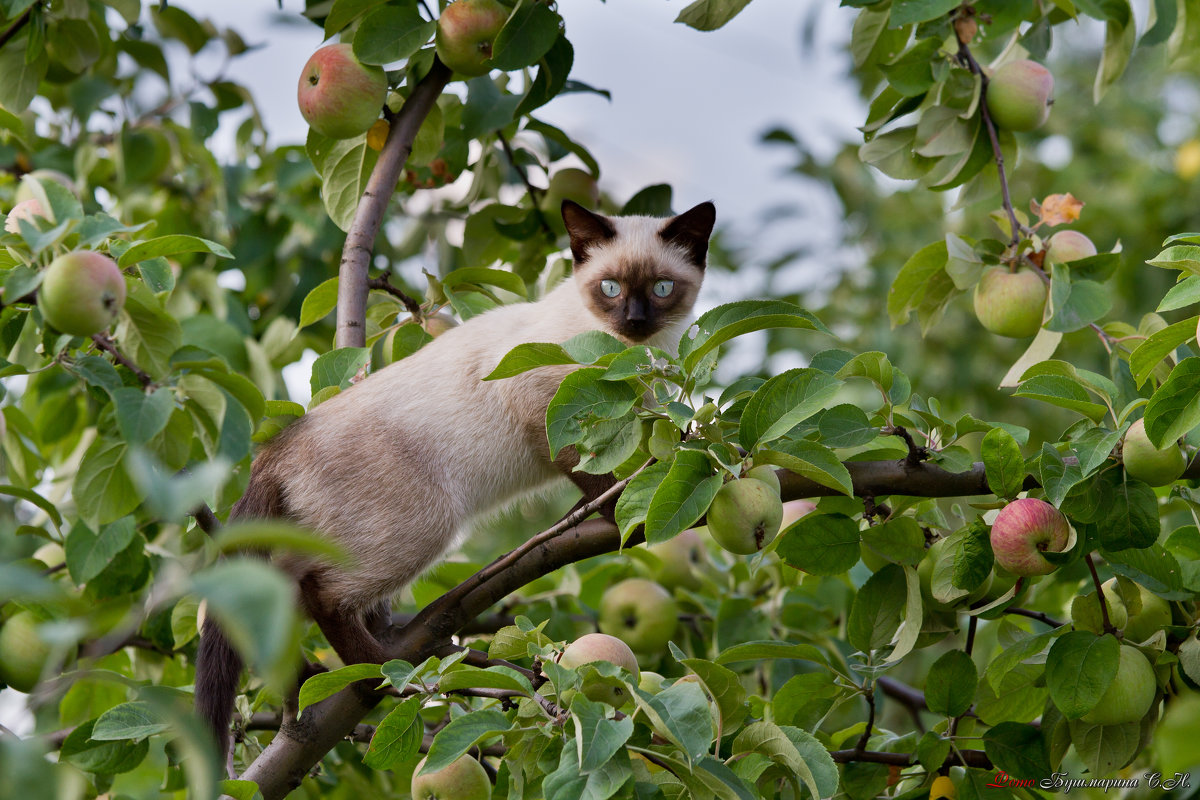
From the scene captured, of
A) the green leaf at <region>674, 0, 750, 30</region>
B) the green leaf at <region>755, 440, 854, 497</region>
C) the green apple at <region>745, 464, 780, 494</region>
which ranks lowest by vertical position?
the green apple at <region>745, 464, 780, 494</region>

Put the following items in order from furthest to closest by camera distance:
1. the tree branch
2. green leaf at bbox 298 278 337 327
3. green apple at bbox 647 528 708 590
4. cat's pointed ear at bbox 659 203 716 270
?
cat's pointed ear at bbox 659 203 716 270 < green apple at bbox 647 528 708 590 < green leaf at bbox 298 278 337 327 < the tree branch

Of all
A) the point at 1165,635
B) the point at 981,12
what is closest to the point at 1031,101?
the point at 981,12

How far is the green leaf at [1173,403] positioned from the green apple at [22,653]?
7.86 feet

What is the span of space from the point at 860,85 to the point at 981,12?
137 inches

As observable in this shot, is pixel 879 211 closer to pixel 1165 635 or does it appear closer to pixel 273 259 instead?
pixel 273 259

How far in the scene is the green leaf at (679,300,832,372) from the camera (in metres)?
1.75

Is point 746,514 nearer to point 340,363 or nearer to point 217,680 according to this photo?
point 340,363

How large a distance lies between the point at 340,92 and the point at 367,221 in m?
0.32

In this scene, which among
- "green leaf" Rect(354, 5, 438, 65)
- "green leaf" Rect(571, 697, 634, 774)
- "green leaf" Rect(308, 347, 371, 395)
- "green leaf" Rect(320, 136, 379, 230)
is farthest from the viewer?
"green leaf" Rect(320, 136, 379, 230)

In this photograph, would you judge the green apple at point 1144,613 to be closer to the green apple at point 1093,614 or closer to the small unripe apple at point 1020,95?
the green apple at point 1093,614

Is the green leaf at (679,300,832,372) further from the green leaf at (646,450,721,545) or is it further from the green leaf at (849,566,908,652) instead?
the green leaf at (849,566,908,652)

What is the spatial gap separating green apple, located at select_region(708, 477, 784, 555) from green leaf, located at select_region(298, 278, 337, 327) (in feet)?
4.53

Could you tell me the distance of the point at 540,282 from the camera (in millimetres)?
3791

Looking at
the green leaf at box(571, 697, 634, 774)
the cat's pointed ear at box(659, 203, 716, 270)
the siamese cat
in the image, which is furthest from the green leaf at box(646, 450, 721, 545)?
the cat's pointed ear at box(659, 203, 716, 270)
